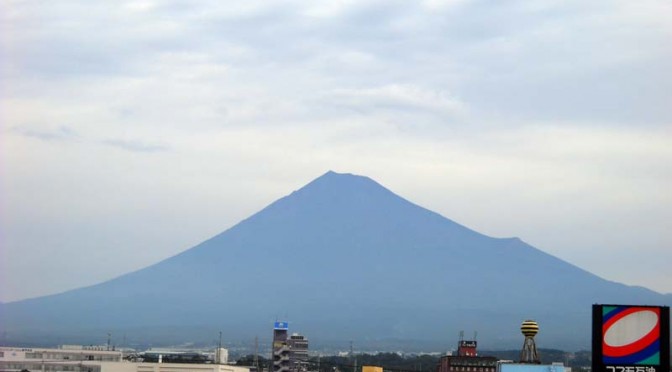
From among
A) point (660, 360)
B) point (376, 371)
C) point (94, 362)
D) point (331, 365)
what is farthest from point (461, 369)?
point (660, 360)

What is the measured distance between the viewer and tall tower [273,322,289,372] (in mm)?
117750

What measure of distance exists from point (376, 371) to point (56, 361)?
23.4m

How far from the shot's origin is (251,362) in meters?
165

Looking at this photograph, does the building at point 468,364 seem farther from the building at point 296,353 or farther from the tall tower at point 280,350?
the tall tower at point 280,350

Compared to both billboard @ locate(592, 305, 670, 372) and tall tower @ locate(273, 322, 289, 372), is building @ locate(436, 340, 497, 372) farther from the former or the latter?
billboard @ locate(592, 305, 670, 372)

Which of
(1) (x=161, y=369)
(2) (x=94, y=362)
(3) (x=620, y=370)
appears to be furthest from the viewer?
(2) (x=94, y=362)

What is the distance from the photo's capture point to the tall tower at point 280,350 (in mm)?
117750

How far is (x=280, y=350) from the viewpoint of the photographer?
118750mm

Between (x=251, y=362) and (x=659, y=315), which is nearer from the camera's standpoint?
(x=659, y=315)

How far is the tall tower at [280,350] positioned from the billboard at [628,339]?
268 feet

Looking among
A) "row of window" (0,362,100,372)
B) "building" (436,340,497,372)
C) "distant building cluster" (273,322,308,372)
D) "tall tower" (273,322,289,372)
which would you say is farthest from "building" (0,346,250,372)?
"building" (436,340,497,372)

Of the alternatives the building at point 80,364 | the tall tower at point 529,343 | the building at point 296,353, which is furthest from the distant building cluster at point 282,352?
the tall tower at point 529,343

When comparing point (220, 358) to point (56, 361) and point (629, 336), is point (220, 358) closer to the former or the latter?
point (56, 361)

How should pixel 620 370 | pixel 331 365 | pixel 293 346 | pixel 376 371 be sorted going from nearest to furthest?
1. pixel 620 370
2. pixel 376 371
3. pixel 293 346
4. pixel 331 365
